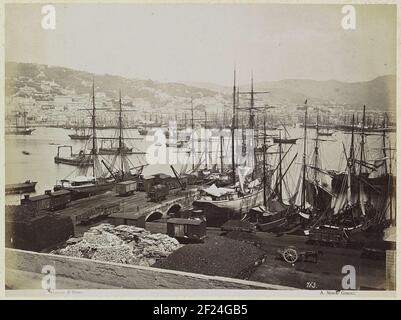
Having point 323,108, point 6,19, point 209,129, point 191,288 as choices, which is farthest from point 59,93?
point 323,108

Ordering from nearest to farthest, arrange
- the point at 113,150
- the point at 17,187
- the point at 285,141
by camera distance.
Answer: the point at 17,187 < the point at 285,141 < the point at 113,150

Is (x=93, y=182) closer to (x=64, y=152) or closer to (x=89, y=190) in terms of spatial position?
(x=89, y=190)

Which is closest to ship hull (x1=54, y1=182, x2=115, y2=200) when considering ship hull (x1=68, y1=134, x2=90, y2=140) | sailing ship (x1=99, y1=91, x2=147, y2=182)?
sailing ship (x1=99, y1=91, x2=147, y2=182)

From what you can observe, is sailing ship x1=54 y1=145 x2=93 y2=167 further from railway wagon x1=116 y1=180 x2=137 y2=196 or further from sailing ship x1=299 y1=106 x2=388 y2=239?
sailing ship x1=299 y1=106 x2=388 y2=239

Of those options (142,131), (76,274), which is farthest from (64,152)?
(76,274)

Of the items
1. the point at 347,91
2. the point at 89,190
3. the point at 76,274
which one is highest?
the point at 347,91

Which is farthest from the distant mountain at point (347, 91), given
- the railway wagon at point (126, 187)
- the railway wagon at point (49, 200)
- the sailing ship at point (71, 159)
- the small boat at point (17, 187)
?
the small boat at point (17, 187)

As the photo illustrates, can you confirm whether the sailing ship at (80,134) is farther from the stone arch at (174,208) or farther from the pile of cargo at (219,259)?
the pile of cargo at (219,259)
